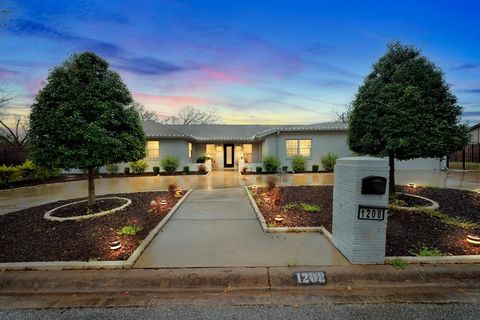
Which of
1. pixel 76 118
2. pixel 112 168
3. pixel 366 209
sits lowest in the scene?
pixel 112 168

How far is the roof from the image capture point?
17.8 meters

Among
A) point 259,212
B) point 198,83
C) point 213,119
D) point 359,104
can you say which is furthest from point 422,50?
point 213,119

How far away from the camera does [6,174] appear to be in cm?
1229

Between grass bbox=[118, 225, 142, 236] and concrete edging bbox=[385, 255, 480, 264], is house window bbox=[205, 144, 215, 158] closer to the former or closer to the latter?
grass bbox=[118, 225, 142, 236]

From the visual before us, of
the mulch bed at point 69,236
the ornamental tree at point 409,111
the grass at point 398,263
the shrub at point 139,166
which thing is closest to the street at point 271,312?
the grass at point 398,263

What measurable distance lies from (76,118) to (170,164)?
11.7 m

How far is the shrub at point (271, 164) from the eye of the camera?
1696 cm

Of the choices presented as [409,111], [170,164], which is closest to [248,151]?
[170,164]

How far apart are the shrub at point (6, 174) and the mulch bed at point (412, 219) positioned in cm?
1257

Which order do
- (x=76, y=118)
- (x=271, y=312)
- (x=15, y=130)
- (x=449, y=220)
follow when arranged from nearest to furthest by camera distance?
(x=271, y=312)
(x=449, y=220)
(x=76, y=118)
(x=15, y=130)

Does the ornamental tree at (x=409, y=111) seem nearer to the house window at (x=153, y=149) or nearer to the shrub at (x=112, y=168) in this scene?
the house window at (x=153, y=149)

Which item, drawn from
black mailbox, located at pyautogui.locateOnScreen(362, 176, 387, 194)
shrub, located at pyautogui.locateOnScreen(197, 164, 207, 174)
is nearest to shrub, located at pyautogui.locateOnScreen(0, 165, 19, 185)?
shrub, located at pyautogui.locateOnScreen(197, 164, 207, 174)

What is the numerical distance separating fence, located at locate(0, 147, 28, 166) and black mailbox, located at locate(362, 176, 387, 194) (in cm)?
2014

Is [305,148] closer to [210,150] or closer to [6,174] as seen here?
[210,150]
